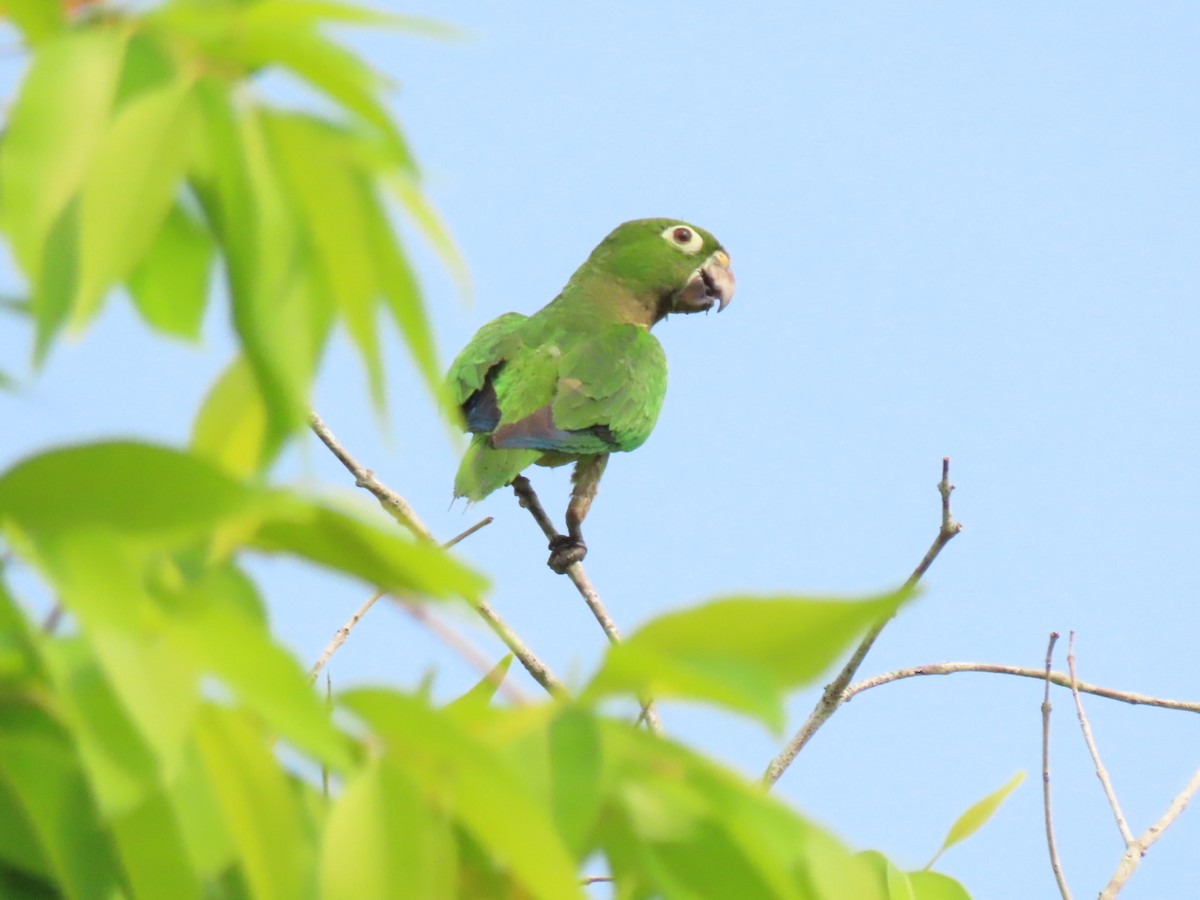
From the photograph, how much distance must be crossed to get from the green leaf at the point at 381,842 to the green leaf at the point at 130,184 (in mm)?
264

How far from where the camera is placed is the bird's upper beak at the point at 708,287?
630cm

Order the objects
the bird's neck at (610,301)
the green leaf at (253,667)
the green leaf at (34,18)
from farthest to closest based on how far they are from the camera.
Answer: the bird's neck at (610,301) → the green leaf at (34,18) → the green leaf at (253,667)

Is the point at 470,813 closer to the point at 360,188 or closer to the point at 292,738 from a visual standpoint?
the point at 292,738

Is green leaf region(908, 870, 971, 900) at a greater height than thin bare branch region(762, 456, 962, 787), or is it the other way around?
green leaf region(908, 870, 971, 900)

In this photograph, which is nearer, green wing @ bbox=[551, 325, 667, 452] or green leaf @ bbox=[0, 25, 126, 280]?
green leaf @ bbox=[0, 25, 126, 280]

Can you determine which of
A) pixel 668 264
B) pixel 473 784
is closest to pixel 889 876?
pixel 473 784

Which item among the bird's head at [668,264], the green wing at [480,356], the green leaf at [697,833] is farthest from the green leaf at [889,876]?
the bird's head at [668,264]

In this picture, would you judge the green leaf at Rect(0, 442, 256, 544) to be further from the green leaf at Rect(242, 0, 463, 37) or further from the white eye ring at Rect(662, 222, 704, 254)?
the white eye ring at Rect(662, 222, 704, 254)

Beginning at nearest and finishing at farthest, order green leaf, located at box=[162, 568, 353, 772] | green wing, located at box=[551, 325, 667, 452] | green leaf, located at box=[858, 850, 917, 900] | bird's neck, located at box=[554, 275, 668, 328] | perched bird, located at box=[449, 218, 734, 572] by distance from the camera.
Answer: green leaf, located at box=[162, 568, 353, 772], green leaf, located at box=[858, 850, 917, 900], perched bird, located at box=[449, 218, 734, 572], green wing, located at box=[551, 325, 667, 452], bird's neck, located at box=[554, 275, 668, 328]

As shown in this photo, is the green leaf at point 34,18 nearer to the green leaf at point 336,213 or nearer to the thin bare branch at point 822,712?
the green leaf at point 336,213

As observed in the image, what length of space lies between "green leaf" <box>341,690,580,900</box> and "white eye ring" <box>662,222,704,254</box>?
5.67 meters

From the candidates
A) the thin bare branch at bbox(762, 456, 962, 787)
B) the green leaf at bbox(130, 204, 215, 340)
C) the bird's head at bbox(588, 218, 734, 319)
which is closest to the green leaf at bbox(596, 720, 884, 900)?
the green leaf at bbox(130, 204, 215, 340)

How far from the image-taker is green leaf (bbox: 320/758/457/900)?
67cm

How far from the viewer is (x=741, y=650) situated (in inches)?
27.9
